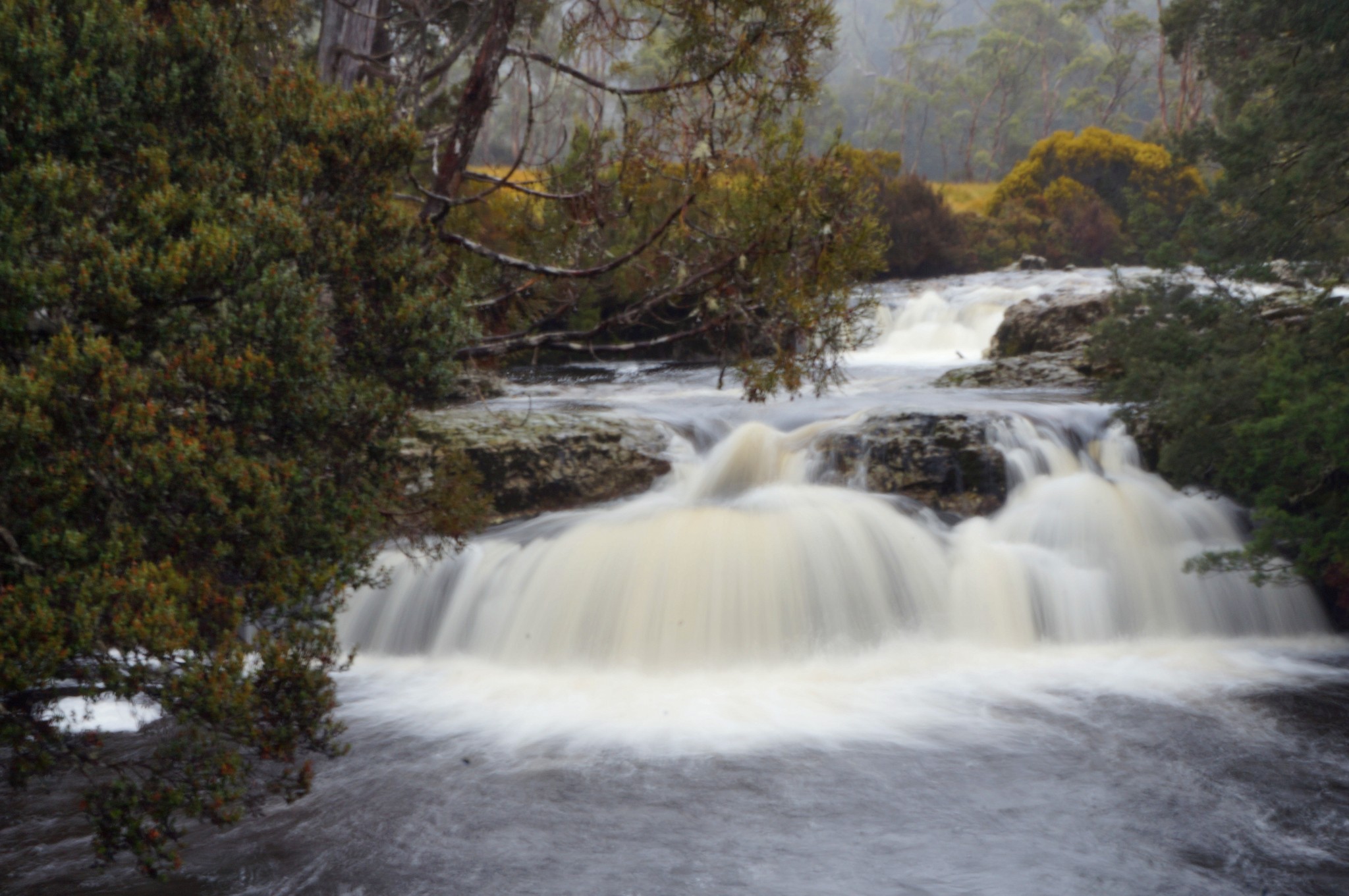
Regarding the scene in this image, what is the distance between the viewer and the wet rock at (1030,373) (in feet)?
43.2

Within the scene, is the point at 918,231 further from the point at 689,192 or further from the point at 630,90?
the point at 689,192

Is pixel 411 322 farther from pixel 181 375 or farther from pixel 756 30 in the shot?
pixel 756 30

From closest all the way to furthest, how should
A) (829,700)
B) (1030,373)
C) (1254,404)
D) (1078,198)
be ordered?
(829,700)
(1254,404)
(1030,373)
(1078,198)

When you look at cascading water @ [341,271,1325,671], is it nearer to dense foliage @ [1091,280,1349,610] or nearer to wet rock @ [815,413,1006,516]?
wet rock @ [815,413,1006,516]

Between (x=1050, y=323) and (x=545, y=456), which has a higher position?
(x=1050, y=323)

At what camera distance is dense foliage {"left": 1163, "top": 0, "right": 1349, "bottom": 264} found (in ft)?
26.7

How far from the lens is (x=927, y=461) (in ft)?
32.6

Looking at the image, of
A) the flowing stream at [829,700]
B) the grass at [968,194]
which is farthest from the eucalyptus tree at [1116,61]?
the flowing stream at [829,700]

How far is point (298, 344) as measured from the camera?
4039mm

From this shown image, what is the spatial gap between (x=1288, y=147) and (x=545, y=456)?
819 centimetres

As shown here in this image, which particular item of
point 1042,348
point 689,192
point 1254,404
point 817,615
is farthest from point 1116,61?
point 689,192

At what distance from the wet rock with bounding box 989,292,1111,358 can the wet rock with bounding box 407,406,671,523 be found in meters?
7.36

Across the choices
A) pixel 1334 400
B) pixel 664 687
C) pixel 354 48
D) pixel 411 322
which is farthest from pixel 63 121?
pixel 1334 400

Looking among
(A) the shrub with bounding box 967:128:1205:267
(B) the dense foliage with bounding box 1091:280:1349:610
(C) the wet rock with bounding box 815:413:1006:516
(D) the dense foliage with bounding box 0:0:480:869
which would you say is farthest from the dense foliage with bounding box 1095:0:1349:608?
(A) the shrub with bounding box 967:128:1205:267
